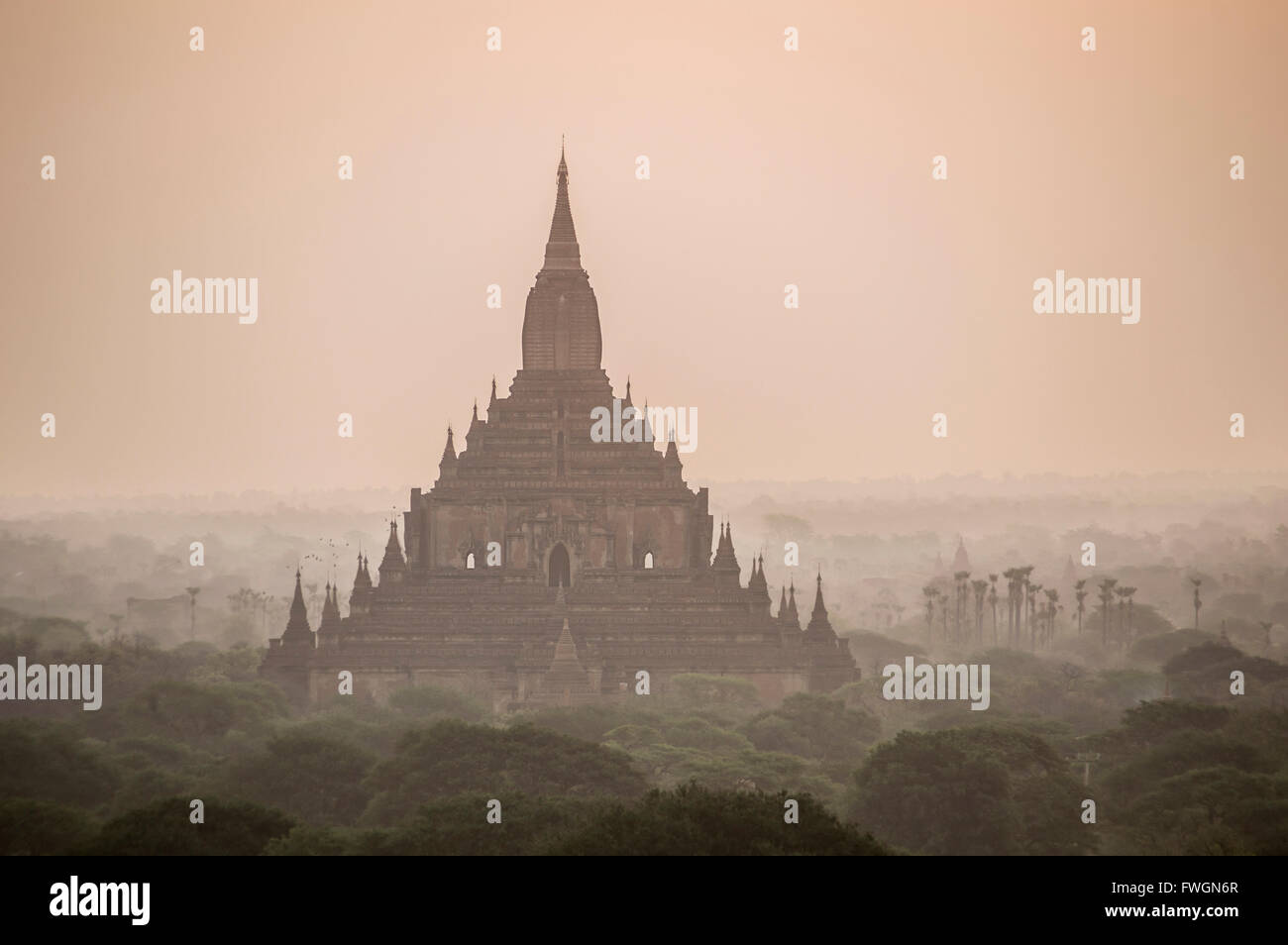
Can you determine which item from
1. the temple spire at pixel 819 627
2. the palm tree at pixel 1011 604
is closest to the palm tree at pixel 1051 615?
the palm tree at pixel 1011 604

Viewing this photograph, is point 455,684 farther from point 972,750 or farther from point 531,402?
point 972,750

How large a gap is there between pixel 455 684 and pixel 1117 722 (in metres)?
22.6

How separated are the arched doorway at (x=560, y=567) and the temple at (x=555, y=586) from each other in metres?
0.05

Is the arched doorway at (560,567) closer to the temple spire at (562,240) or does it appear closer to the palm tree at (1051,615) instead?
the temple spire at (562,240)

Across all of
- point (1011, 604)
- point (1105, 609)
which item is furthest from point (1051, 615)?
point (1105, 609)

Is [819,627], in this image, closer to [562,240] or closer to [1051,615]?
[562,240]

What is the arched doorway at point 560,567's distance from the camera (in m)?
102

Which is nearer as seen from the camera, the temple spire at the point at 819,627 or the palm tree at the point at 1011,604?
the temple spire at the point at 819,627

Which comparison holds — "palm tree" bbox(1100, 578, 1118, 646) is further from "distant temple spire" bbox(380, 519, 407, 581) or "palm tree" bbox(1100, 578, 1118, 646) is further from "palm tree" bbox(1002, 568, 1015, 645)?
"distant temple spire" bbox(380, 519, 407, 581)

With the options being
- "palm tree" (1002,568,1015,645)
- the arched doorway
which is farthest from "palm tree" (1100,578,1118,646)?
the arched doorway

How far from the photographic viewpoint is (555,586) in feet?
330

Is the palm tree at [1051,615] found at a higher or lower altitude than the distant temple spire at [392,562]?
lower
